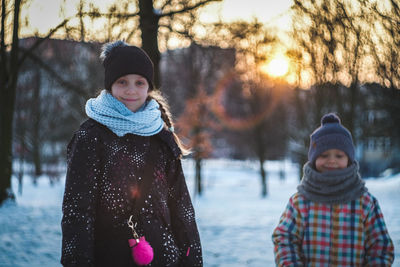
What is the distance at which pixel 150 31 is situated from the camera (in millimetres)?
6703

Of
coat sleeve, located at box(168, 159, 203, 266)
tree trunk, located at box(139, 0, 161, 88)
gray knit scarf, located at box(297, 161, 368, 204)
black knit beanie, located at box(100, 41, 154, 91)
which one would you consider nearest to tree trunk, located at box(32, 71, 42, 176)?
tree trunk, located at box(139, 0, 161, 88)

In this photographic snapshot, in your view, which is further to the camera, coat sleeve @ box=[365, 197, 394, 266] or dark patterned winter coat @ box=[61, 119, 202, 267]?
coat sleeve @ box=[365, 197, 394, 266]

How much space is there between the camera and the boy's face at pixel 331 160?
2.22 metres

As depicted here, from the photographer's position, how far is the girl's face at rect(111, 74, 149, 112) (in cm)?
214

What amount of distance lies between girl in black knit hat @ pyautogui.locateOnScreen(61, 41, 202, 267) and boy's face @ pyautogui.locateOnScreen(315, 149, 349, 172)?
0.80 m

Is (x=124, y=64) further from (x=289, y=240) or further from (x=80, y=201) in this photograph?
(x=289, y=240)

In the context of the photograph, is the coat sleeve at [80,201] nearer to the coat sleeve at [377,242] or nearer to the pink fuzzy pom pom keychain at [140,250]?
the pink fuzzy pom pom keychain at [140,250]

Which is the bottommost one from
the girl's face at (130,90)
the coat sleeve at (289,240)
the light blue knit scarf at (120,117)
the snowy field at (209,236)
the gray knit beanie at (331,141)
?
the snowy field at (209,236)

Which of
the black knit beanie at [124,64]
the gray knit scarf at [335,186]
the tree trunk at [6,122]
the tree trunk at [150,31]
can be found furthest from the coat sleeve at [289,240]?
the tree trunk at [6,122]

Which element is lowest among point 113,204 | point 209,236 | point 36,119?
point 209,236

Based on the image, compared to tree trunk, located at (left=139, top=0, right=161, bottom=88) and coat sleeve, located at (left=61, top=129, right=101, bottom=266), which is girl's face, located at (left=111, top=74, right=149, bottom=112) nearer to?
coat sleeve, located at (left=61, top=129, right=101, bottom=266)

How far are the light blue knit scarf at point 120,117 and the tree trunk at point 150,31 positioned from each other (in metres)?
4.54

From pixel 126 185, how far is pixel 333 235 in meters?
1.15

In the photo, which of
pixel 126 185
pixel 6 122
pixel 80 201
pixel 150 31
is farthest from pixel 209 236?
pixel 6 122
